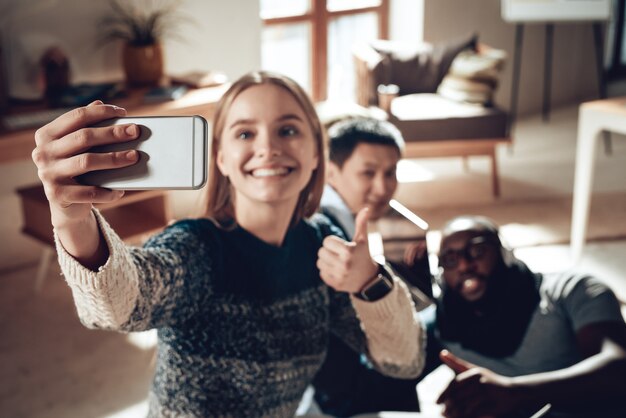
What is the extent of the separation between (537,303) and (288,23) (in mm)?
3053

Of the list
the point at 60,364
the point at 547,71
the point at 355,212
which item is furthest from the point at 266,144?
the point at 547,71

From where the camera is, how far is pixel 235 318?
99 cm

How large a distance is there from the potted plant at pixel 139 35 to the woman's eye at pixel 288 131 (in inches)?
85.2

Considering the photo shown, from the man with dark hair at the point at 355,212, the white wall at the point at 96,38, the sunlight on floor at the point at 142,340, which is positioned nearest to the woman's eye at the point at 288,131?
the man with dark hair at the point at 355,212

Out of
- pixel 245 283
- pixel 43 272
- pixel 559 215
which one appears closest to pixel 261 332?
pixel 245 283

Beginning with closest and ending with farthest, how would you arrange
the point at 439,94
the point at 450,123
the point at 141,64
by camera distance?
the point at 141,64 < the point at 450,123 < the point at 439,94

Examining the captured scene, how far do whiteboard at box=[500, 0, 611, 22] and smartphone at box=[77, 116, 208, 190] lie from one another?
4155 mm

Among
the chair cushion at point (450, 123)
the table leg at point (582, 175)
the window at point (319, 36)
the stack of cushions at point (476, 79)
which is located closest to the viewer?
the table leg at point (582, 175)

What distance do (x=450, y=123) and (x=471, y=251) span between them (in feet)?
6.99

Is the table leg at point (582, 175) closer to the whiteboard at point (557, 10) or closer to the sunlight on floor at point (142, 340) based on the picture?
the sunlight on floor at point (142, 340)

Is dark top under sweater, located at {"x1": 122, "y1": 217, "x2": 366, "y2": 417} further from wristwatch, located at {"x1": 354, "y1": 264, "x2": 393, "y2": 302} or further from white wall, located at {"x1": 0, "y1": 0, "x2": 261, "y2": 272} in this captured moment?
white wall, located at {"x1": 0, "y1": 0, "x2": 261, "y2": 272}

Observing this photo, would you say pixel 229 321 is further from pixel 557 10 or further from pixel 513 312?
pixel 557 10

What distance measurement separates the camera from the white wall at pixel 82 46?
2834 mm

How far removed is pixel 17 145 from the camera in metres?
2.38
